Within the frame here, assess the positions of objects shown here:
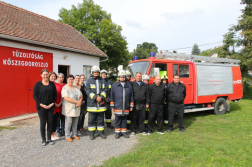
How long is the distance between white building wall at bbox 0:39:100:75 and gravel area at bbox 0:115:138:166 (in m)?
4.09

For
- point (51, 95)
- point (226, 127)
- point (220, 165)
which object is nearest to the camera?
point (220, 165)

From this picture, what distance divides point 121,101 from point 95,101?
692mm

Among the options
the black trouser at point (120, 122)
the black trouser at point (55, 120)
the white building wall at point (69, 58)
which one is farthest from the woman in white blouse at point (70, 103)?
the white building wall at point (69, 58)

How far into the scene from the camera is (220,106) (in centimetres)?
759

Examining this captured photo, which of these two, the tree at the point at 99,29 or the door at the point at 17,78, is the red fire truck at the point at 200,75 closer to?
the door at the point at 17,78

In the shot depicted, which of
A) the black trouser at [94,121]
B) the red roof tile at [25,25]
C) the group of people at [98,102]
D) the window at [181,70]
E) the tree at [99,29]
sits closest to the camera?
the group of people at [98,102]

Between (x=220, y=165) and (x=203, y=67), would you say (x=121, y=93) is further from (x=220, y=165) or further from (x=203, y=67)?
(x=203, y=67)

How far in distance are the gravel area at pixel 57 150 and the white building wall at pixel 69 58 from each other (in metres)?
4.09

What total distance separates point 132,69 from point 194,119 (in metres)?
3.30

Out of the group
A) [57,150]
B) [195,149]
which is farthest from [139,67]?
[57,150]

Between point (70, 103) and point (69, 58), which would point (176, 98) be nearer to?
point (70, 103)

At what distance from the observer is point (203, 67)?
680 centimetres

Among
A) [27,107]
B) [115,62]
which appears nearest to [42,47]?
[27,107]

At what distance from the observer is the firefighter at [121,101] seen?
15.0ft
